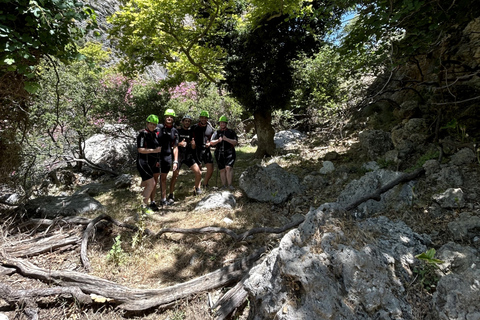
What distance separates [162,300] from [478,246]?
3123mm

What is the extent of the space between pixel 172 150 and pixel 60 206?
98.9 inches

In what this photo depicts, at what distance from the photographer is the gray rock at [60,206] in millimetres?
4707

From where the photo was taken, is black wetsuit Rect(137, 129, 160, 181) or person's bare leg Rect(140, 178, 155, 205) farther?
person's bare leg Rect(140, 178, 155, 205)

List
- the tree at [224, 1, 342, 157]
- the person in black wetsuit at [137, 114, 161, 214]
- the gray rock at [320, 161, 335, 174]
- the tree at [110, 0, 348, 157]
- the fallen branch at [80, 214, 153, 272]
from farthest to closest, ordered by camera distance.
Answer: the tree at [224, 1, 342, 157] → the tree at [110, 0, 348, 157] → the gray rock at [320, 161, 335, 174] → the person in black wetsuit at [137, 114, 161, 214] → the fallen branch at [80, 214, 153, 272]

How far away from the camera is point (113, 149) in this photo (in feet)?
36.3

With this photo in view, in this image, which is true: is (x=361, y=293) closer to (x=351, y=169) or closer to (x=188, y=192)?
(x=351, y=169)

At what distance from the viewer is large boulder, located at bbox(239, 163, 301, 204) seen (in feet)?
18.2

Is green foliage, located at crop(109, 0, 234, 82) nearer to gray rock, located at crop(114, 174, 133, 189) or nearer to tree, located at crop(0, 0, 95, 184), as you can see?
tree, located at crop(0, 0, 95, 184)

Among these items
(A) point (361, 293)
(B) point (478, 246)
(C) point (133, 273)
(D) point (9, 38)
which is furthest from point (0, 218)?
(B) point (478, 246)

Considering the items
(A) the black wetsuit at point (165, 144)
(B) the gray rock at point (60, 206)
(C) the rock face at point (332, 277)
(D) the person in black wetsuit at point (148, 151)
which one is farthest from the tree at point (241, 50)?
(C) the rock face at point (332, 277)

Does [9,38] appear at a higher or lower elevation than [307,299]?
higher

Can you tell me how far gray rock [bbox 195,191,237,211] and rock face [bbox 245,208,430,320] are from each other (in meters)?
3.00

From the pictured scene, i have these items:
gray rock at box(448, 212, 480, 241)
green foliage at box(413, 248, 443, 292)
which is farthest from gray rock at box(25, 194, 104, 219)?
gray rock at box(448, 212, 480, 241)

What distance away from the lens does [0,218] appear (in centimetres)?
422
